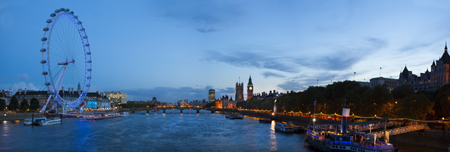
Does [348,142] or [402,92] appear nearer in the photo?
[348,142]

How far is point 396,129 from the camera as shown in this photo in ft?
145

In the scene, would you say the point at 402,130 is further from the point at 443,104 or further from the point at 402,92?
the point at 402,92

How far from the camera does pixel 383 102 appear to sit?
6625 centimetres

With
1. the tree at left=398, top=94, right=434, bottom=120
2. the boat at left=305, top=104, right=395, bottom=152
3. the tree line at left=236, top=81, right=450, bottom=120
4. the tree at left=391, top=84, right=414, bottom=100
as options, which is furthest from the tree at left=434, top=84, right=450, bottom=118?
the boat at left=305, top=104, right=395, bottom=152

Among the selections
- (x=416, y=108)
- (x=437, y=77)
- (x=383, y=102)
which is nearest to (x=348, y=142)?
(x=416, y=108)

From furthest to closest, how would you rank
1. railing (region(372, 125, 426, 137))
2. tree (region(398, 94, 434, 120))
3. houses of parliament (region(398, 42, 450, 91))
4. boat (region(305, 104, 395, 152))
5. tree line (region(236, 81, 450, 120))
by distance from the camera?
houses of parliament (region(398, 42, 450, 91))
tree line (region(236, 81, 450, 120))
tree (region(398, 94, 434, 120))
railing (region(372, 125, 426, 137))
boat (region(305, 104, 395, 152))

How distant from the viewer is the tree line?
54344 millimetres

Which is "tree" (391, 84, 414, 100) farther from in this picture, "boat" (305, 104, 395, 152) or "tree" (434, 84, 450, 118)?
"boat" (305, 104, 395, 152)

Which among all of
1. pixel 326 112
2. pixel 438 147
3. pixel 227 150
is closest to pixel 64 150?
pixel 227 150

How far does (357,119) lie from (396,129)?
26718 millimetres

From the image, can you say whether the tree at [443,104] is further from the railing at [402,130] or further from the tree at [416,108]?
the railing at [402,130]

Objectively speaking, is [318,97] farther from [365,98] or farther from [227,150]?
[227,150]

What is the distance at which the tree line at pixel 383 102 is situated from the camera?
54344 millimetres

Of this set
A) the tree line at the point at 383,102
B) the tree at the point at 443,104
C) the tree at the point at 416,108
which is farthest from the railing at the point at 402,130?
the tree at the point at 443,104
